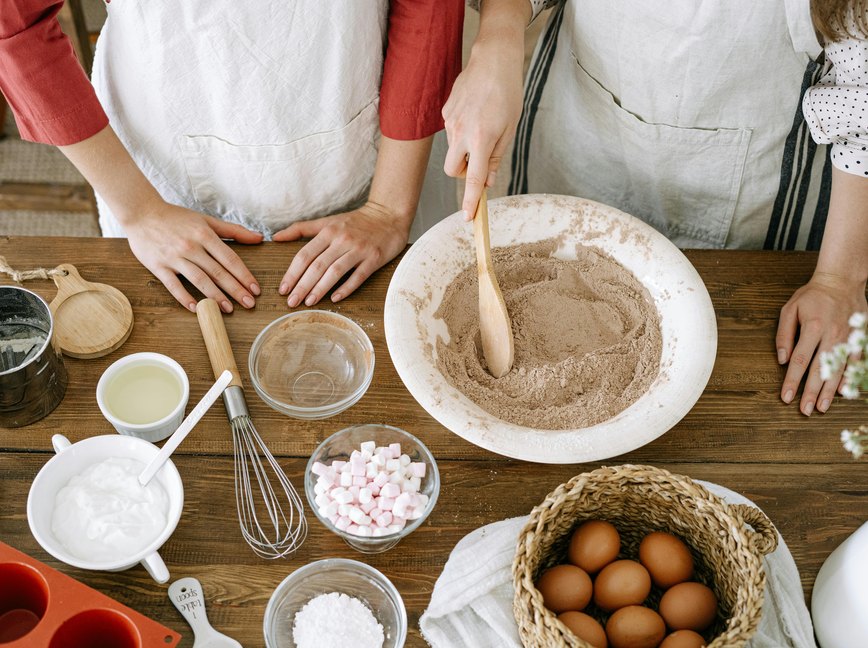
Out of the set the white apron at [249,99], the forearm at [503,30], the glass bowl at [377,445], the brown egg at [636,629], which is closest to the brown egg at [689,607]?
the brown egg at [636,629]

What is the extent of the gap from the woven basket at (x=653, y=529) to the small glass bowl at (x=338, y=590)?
0.48 feet

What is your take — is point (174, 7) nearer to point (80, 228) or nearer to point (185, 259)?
point (185, 259)

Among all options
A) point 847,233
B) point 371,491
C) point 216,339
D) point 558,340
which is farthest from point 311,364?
point 847,233

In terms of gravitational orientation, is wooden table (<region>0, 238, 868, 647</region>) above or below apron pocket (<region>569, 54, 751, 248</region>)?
below

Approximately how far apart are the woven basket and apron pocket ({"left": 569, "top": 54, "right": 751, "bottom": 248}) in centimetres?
66

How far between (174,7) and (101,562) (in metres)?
0.76

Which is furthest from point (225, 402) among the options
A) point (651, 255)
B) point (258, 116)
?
point (651, 255)

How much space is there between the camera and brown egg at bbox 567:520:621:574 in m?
0.90

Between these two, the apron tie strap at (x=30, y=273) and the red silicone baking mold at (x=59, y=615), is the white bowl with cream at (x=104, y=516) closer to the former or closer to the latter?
the red silicone baking mold at (x=59, y=615)

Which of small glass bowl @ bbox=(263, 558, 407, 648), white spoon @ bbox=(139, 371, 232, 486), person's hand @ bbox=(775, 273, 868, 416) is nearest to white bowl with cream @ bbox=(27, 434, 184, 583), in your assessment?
white spoon @ bbox=(139, 371, 232, 486)

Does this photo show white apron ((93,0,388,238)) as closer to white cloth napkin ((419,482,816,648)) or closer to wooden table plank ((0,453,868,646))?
wooden table plank ((0,453,868,646))

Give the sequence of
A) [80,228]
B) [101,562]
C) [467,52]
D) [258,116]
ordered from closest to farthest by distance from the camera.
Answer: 1. [101,562]
2. [258,116]
3. [467,52]
4. [80,228]

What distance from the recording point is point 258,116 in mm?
1277

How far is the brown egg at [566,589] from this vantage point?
0.87 metres
